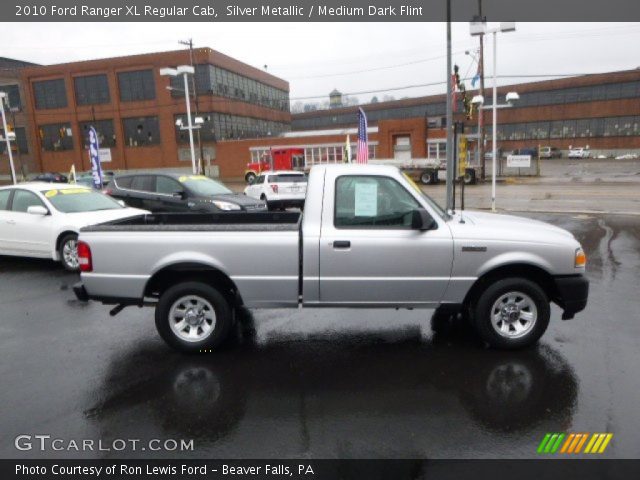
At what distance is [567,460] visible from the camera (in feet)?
10.4

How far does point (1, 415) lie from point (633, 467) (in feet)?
15.6

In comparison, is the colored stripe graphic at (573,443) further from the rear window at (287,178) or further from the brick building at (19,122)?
the brick building at (19,122)

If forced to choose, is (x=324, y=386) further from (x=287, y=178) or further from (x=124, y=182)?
(x=287, y=178)

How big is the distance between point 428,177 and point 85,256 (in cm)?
2826

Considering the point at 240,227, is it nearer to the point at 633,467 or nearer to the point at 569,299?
the point at 569,299

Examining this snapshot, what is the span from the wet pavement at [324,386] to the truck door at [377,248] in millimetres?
695

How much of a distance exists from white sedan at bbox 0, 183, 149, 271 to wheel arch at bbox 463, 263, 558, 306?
19.6 ft

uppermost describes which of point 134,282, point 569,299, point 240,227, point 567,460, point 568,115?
point 568,115

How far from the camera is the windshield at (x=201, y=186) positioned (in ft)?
40.6

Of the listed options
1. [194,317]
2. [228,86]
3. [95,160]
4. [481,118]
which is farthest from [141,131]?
[194,317]

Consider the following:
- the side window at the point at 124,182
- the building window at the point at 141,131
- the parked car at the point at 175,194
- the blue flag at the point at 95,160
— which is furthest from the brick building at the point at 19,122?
the parked car at the point at 175,194

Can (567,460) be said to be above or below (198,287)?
below

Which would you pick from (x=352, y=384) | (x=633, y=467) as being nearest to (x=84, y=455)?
(x=352, y=384)

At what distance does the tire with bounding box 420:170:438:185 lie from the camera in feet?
101
